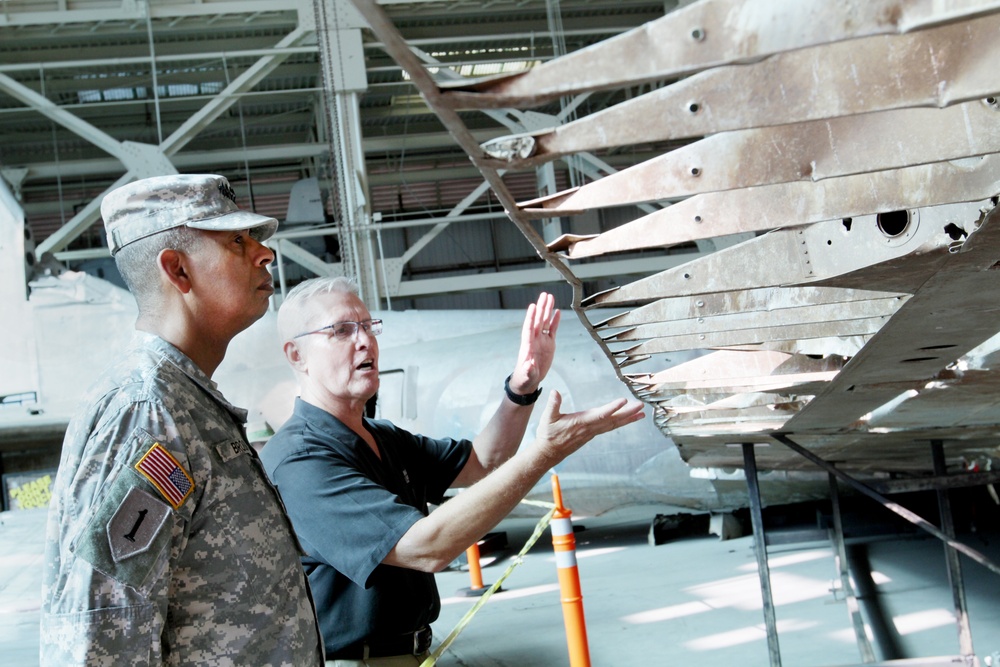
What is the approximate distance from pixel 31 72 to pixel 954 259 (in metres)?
17.4

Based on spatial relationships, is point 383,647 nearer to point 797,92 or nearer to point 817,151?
point 817,151

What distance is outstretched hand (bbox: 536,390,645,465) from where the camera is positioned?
2.31 metres

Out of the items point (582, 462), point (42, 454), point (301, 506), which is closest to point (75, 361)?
point (42, 454)

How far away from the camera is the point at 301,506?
2.58m

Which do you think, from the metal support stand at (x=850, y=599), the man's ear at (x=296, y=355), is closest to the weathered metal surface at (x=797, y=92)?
the man's ear at (x=296, y=355)

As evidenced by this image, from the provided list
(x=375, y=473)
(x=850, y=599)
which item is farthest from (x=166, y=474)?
(x=850, y=599)

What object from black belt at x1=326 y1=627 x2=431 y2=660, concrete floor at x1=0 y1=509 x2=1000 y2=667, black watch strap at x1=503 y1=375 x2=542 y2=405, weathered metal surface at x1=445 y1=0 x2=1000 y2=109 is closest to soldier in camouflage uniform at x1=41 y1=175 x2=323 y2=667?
black belt at x1=326 y1=627 x2=431 y2=660

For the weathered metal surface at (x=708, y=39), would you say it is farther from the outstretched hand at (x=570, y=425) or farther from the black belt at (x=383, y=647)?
the black belt at (x=383, y=647)

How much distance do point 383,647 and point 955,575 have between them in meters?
3.81

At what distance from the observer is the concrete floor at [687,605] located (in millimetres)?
6027

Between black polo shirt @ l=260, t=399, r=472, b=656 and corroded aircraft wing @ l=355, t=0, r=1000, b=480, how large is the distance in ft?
2.66

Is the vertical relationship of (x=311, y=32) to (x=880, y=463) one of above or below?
above

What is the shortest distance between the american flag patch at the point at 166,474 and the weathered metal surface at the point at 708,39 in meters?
0.92

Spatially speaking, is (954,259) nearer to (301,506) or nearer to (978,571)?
(301,506)
